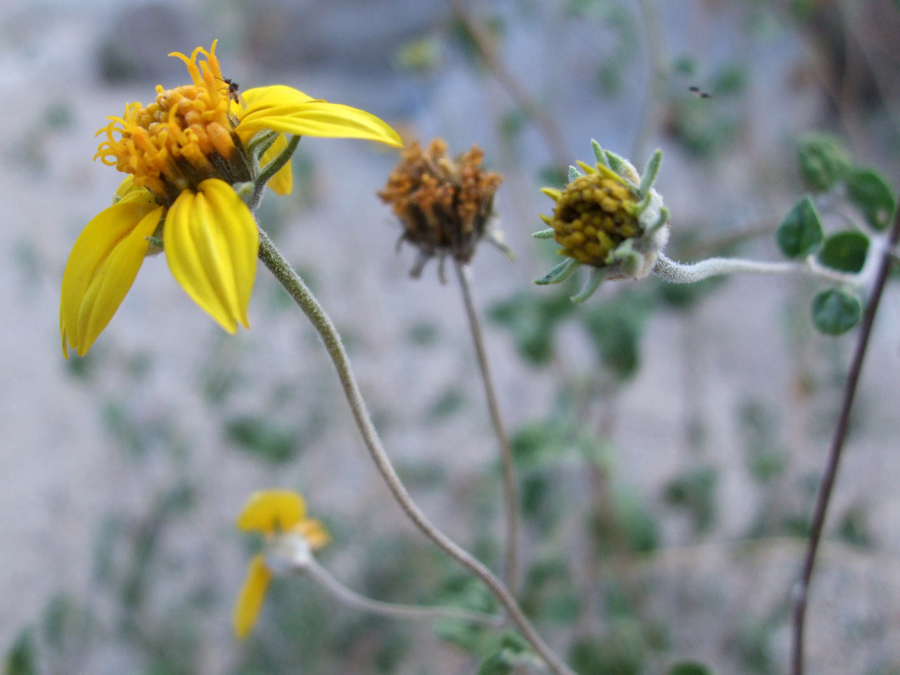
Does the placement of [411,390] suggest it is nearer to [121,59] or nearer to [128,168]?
[128,168]

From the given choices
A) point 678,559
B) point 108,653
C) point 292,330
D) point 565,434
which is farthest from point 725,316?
point 108,653

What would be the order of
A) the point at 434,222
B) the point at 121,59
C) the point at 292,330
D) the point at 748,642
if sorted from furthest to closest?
the point at 121,59
the point at 292,330
the point at 748,642
the point at 434,222

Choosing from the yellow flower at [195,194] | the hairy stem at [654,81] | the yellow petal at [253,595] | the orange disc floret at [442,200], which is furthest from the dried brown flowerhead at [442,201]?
the hairy stem at [654,81]

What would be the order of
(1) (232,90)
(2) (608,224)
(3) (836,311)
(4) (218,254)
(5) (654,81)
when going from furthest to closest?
1. (5) (654,81)
2. (3) (836,311)
3. (1) (232,90)
4. (2) (608,224)
5. (4) (218,254)

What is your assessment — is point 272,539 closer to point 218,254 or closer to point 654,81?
point 218,254

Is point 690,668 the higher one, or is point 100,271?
point 100,271

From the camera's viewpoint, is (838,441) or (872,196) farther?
(872,196)

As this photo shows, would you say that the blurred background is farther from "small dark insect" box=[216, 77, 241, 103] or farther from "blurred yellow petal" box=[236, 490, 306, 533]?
"small dark insect" box=[216, 77, 241, 103]

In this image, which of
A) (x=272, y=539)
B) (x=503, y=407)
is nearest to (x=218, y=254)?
(x=272, y=539)
